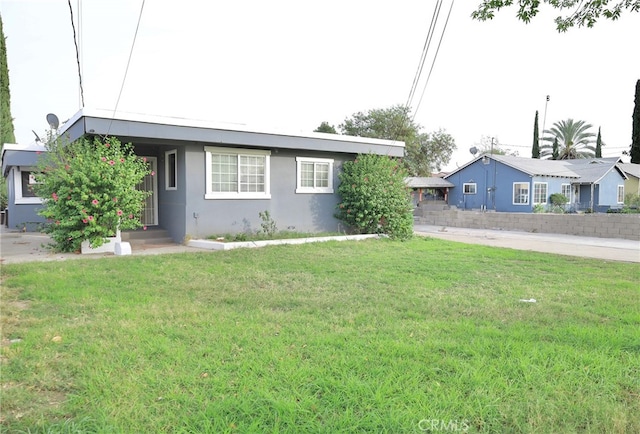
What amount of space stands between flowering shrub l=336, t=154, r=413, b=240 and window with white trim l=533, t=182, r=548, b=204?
59.5 ft

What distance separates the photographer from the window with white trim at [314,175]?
1257 cm

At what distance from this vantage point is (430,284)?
630cm

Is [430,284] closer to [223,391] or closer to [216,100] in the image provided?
[223,391]

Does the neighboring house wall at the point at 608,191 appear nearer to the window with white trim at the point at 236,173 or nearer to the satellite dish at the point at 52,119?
the window with white trim at the point at 236,173

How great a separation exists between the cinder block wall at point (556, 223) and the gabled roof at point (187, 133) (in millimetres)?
9430

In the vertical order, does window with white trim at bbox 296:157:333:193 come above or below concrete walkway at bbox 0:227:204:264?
above

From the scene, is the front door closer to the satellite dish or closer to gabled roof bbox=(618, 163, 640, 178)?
the satellite dish

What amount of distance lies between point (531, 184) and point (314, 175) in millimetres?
19984

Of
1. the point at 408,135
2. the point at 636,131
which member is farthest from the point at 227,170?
the point at 636,131

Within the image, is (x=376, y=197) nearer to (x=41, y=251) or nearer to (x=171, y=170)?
(x=171, y=170)

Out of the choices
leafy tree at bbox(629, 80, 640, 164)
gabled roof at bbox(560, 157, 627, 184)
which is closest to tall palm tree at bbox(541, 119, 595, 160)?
leafy tree at bbox(629, 80, 640, 164)

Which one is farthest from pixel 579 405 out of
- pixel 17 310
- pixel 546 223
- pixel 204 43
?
pixel 546 223

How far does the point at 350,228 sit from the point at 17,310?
9.93 metres

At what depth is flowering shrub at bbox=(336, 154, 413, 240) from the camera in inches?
492
